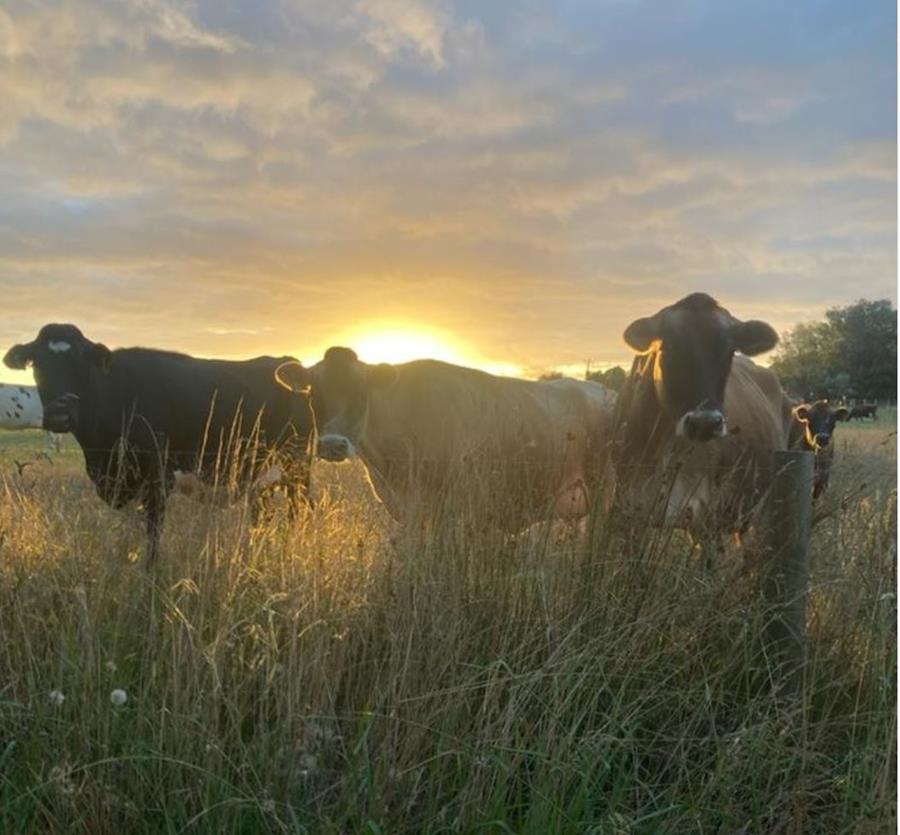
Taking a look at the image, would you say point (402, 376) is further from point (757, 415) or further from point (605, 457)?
point (605, 457)

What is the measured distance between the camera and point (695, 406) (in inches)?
218

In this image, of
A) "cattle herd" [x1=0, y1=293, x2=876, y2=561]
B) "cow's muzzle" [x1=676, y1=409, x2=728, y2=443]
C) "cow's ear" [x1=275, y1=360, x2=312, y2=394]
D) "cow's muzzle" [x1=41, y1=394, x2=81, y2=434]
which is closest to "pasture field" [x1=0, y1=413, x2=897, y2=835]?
"cattle herd" [x1=0, y1=293, x2=876, y2=561]

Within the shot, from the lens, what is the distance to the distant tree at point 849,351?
2037 inches

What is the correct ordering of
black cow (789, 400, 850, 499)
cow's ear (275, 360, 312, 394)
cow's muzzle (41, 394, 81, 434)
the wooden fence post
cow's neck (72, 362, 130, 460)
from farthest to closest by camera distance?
cow's neck (72, 362, 130, 460) < cow's muzzle (41, 394, 81, 434) < cow's ear (275, 360, 312, 394) < black cow (789, 400, 850, 499) < the wooden fence post

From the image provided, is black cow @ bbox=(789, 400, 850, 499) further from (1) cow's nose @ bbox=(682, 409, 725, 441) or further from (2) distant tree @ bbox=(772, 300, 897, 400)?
(2) distant tree @ bbox=(772, 300, 897, 400)

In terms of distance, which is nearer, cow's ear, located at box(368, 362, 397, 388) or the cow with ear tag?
the cow with ear tag

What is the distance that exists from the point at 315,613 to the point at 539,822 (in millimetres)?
1233

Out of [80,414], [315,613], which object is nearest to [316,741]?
[315,613]

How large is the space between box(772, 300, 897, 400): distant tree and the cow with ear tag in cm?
4032

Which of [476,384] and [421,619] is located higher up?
[476,384]

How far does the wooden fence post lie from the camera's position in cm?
363

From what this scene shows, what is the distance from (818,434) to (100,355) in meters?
7.95

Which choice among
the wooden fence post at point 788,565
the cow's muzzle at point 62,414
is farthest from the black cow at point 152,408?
the wooden fence post at point 788,565

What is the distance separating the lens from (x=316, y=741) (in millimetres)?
2971
